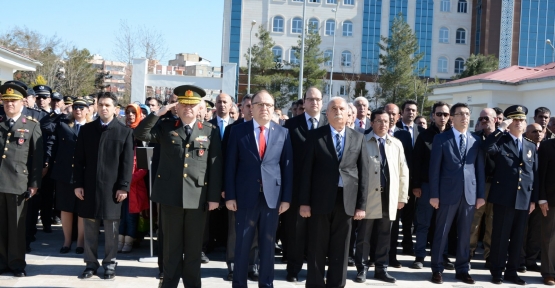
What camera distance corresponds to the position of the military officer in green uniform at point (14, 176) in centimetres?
695

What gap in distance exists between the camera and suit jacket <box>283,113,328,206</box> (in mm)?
6887

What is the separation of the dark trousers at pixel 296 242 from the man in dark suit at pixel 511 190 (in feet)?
8.26

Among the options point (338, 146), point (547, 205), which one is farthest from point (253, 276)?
point (547, 205)

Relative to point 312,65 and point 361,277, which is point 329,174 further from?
point 312,65

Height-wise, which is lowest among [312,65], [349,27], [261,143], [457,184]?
[457,184]

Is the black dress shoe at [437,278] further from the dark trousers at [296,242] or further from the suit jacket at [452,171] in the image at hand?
the dark trousers at [296,242]

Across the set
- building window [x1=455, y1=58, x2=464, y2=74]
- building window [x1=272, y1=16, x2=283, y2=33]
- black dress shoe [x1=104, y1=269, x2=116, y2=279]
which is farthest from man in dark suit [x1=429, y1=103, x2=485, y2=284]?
building window [x1=455, y1=58, x2=464, y2=74]

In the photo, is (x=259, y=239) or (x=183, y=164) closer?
(x=183, y=164)

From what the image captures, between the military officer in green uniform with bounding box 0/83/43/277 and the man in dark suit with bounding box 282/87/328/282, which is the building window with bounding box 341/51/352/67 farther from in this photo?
the military officer in green uniform with bounding box 0/83/43/277

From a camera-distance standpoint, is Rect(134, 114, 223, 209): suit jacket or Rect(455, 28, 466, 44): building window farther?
Rect(455, 28, 466, 44): building window

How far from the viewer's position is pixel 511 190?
25.7 ft

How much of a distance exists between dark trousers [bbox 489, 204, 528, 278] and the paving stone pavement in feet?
0.89

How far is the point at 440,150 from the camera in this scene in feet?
25.2

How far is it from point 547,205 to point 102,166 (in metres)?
5.67
